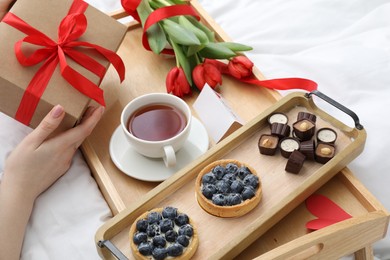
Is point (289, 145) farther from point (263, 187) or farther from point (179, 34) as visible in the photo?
point (179, 34)

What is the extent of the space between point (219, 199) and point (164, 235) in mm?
112

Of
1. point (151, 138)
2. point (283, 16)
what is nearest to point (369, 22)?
point (283, 16)

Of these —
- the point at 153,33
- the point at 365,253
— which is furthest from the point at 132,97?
the point at 365,253

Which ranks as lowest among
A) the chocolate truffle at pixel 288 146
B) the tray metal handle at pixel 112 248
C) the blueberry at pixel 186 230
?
the tray metal handle at pixel 112 248

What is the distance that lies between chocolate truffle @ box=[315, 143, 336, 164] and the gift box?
0.43 meters

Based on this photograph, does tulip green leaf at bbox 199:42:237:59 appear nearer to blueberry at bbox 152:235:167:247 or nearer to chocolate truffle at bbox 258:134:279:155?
chocolate truffle at bbox 258:134:279:155

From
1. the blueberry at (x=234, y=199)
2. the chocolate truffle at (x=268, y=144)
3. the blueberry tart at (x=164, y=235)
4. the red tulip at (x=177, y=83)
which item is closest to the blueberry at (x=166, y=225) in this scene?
the blueberry tart at (x=164, y=235)

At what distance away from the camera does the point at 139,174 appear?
1.01 m

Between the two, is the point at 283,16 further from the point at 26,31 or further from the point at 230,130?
the point at 26,31

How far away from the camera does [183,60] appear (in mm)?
1208

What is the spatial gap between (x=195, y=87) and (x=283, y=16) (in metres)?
0.39

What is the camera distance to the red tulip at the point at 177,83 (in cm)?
117

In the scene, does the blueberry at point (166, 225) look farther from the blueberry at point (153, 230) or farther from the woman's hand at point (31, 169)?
the woman's hand at point (31, 169)

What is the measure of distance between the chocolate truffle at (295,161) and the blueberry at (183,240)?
23 centimetres
